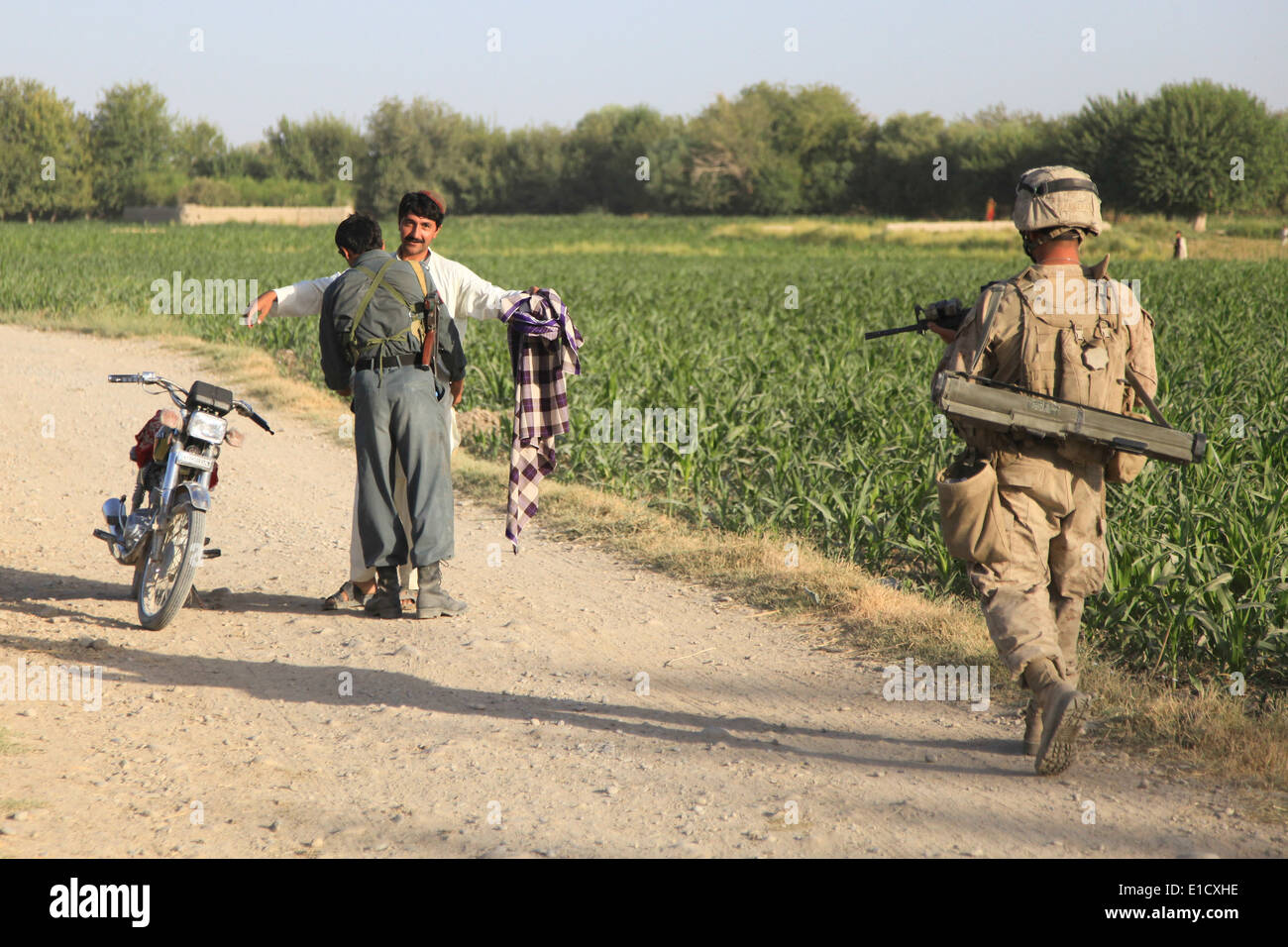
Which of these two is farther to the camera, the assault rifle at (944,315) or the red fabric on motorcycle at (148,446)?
the red fabric on motorcycle at (148,446)


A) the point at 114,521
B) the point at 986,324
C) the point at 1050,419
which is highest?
the point at 986,324

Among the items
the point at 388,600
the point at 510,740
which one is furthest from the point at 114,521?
the point at 510,740

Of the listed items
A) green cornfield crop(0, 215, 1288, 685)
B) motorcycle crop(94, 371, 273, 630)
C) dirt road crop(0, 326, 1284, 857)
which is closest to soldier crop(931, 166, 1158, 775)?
dirt road crop(0, 326, 1284, 857)

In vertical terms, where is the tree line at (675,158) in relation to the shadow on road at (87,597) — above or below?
above

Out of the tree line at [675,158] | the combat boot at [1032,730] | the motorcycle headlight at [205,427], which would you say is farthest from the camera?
the tree line at [675,158]

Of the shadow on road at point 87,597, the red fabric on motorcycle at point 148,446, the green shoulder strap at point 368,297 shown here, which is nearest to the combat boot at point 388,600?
the shadow on road at point 87,597

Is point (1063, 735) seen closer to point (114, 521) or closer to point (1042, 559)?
point (1042, 559)

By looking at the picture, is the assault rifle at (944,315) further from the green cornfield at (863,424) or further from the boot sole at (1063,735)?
the green cornfield at (863,424)

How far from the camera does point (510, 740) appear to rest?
4363mm

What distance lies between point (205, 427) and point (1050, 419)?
13.1 feet

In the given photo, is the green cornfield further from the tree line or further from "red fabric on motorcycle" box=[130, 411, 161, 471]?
the tree line

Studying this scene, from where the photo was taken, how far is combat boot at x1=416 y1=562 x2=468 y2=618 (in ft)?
19.4

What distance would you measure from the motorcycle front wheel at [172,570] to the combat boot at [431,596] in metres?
1.08

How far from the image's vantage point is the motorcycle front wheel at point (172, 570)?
18.0ft
